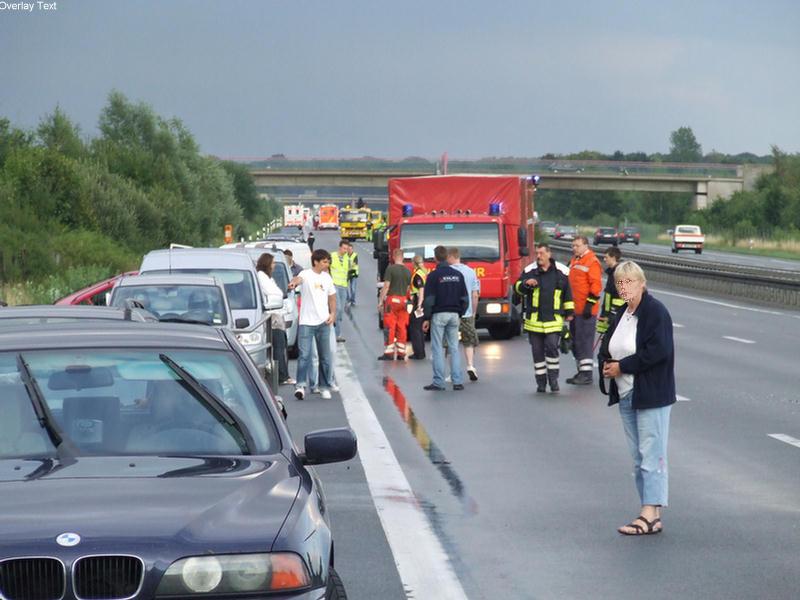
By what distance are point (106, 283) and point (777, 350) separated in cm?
1115

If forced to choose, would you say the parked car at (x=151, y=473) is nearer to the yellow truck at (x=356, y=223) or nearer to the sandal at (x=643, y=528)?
the sandal at (x=643, y=528)

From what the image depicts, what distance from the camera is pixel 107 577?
4.71 m

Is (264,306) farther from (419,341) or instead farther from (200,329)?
(200,329)

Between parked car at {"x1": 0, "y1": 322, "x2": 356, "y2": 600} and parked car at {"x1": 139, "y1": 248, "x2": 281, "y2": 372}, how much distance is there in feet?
42.6

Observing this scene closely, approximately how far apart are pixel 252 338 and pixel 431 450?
5.05 metres

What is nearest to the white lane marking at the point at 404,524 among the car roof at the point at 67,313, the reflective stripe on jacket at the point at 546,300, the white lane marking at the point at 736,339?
the car roof at the point at 67,313

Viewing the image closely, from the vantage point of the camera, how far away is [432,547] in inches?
365

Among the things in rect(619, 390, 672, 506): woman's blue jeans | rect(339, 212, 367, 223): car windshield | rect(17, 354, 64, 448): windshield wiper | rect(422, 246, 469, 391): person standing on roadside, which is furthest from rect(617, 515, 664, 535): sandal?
rect(339, 212, 367, 223): car windshield

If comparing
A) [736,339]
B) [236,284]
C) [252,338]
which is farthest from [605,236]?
[252,338]

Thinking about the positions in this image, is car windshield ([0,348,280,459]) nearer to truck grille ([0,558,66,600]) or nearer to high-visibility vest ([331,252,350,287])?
truck grille ([0,558,66,600])

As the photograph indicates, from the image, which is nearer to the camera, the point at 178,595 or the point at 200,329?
the point at 178,595

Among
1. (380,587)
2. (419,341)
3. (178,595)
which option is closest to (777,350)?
(419,341)

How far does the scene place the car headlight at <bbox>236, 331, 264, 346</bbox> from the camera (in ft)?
59.5

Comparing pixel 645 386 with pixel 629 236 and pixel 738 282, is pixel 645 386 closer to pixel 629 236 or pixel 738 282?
pixel 738 282
